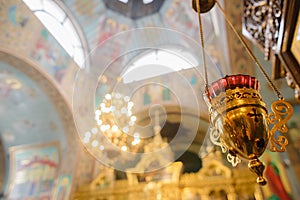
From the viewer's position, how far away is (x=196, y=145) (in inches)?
288

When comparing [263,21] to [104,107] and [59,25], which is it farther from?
[59,25]

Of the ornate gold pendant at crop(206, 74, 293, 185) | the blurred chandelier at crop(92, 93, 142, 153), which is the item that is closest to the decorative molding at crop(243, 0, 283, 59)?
the ornate gold pendant at crop(206, 74, 293, 185)

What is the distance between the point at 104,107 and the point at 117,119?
895 mm

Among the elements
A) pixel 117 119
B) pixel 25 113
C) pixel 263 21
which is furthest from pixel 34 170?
pixel 263 21

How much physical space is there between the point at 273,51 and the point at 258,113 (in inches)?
37.6

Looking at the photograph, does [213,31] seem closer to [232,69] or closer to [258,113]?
[232,69]

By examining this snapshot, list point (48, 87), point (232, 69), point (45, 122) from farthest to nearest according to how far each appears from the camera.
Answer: point (45, 122), point (48, 87), point (232, 69)

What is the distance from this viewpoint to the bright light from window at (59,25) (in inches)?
259

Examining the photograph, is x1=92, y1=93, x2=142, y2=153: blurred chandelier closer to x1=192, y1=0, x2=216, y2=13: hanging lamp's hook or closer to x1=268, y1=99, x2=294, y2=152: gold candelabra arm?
x1=192, y1=0, x2=216, y2=13: hanging lamp's hook

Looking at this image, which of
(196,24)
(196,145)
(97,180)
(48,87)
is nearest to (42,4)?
(48,87)

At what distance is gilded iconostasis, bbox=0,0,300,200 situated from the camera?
4648 mm

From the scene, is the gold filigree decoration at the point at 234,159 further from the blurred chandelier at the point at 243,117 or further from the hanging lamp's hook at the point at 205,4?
the hanging lamp's hook at the point at 205,4

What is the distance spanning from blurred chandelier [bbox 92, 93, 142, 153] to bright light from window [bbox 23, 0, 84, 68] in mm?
2718

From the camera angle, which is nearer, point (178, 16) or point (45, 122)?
point (178, 16)
